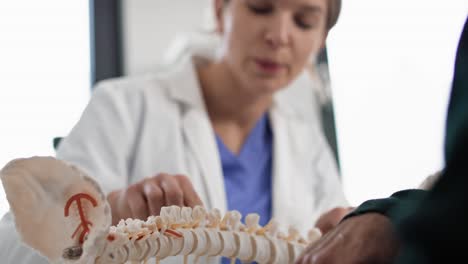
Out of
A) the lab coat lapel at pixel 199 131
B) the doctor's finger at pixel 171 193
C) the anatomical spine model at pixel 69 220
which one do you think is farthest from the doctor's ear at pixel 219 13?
the anatomical spine model at pixel 69 220

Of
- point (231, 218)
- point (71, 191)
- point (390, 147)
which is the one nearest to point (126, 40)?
point (390, 147)

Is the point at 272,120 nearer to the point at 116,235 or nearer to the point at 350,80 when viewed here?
the point at 350,80

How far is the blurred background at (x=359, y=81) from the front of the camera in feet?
6.56

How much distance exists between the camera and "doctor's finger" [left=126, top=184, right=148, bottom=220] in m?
0.69

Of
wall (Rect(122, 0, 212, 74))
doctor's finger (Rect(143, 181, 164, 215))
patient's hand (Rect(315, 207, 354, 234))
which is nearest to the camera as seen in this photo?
doctor's finger (Rect(143, 181, 164, 215))

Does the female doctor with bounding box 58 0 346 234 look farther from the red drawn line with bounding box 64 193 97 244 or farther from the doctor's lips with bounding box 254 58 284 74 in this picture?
the red drawn line with bounding box 64 193 97 244

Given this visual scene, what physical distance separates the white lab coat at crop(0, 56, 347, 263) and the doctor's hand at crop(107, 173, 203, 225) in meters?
0.37

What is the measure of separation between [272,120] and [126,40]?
46.4 inches

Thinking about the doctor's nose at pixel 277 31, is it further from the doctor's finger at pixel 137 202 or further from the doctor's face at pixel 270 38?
the doctor's finger at pixel 137 202

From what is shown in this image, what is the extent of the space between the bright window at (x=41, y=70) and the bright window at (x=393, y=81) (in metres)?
0.91

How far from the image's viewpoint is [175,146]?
4.08 ft

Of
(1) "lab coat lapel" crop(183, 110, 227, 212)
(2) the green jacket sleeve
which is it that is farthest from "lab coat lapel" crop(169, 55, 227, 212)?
(2) the green jacket sleeve

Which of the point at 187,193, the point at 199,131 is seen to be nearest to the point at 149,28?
the point at 199,131

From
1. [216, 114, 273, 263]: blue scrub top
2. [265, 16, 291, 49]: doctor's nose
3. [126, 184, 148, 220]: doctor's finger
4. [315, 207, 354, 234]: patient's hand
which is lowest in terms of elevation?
[216, 114, 273, 263]: blue scrub top
